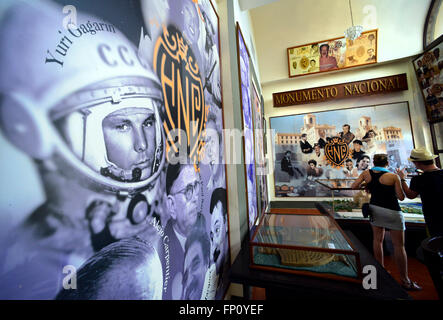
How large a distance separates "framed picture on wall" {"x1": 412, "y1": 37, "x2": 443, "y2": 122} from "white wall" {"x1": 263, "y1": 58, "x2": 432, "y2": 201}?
0.74ft

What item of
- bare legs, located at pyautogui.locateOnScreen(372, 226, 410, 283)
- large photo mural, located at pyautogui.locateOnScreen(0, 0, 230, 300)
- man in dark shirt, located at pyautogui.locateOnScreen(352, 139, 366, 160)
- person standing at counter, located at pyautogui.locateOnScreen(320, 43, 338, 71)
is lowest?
bare legs, located at pyautogui.locateOnScreen(372, 226, 410, 283)

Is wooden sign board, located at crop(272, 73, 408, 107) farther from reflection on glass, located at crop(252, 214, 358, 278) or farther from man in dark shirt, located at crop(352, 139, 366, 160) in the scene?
reflection on glass, located at crop(252, 214, 358, 278)

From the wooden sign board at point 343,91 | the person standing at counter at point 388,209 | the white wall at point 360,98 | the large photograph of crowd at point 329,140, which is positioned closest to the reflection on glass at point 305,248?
the person standing at counter at point 388,209

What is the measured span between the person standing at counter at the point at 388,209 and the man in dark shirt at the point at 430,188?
0.16 m

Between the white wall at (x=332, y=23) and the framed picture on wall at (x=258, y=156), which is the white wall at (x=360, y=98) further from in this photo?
the framed picture on wall at (x=258, y=156)

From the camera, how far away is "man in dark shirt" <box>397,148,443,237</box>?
5.78ft

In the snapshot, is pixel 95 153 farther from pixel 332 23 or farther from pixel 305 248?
pixel 332 23

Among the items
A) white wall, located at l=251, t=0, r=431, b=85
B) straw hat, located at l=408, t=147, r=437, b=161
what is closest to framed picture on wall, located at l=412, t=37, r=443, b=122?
white wall, located at l=251, t=0, r=431, b=85

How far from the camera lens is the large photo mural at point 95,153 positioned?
35 centimetres

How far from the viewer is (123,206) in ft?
1.91

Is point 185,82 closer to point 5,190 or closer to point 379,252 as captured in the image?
point 5,190
